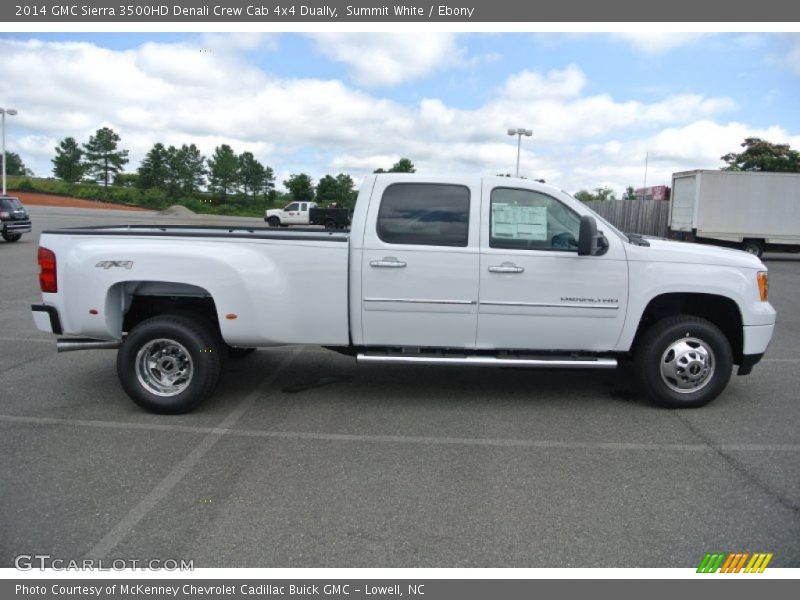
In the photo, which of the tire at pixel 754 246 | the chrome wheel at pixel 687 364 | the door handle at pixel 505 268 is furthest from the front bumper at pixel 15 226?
the tire at pixel 754 246

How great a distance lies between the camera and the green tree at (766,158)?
46.3 metres

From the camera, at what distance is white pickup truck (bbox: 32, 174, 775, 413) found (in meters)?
5.52

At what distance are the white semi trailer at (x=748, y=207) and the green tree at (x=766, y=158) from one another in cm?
2451

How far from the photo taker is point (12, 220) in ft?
78.2

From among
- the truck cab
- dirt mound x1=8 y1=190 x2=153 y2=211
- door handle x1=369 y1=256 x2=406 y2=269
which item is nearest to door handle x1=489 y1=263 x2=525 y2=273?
door handle x1=369 y1=256 x2=406 y2=269

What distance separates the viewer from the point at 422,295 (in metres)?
5.59

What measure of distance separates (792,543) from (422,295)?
3136 millimetres

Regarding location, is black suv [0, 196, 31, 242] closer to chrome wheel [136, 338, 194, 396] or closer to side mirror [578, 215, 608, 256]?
chrome wheel [136, 338, 194, 396]

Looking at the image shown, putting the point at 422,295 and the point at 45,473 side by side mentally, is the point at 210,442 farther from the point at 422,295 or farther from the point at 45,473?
the point at 422,295

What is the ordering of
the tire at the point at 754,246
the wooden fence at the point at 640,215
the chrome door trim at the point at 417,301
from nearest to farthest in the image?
the chrome door trim at the point at 417,301, the tire at the point at 754,246, the wooden fence at the point at 640,215

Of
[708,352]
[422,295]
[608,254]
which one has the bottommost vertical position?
[708,352]

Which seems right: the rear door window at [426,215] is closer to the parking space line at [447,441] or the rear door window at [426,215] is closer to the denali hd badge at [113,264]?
the parking space line at [447,441]

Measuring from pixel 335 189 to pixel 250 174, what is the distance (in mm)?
23411
